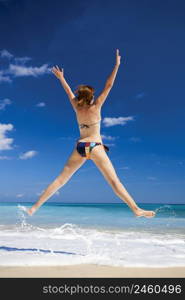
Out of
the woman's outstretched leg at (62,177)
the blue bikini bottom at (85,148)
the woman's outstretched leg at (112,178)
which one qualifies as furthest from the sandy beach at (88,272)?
the blue bikini bottom at (85,148)

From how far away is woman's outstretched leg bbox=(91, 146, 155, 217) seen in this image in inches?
221

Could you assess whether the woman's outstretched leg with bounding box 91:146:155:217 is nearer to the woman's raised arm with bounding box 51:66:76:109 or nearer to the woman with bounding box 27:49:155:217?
the woman with bounding box 27:49:155:217

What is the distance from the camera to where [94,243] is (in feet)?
31.0

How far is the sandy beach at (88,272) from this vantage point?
5.76 metres

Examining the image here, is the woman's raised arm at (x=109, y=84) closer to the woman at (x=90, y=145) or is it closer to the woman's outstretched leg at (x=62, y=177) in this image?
the woman at (x=90, y=145)

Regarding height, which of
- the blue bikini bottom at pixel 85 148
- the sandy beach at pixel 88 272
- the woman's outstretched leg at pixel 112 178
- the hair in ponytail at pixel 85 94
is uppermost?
the hair in ponytail at pixel 85 94

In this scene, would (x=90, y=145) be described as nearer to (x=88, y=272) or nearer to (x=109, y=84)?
(x=109, y=84)

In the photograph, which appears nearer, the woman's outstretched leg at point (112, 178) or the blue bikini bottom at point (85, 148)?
the woman's outstretched leg at point (112, 178)

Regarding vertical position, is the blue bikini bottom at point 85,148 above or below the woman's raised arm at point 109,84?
below

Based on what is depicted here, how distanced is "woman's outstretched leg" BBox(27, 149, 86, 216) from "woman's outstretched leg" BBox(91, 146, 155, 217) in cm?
27

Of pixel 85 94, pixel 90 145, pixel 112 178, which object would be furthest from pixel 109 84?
pixel 112 178

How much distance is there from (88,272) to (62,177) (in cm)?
160

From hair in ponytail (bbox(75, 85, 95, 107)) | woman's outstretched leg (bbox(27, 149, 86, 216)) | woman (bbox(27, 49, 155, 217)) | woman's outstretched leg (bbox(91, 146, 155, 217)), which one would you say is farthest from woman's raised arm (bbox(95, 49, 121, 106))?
woman's outstretched leg (bbox(27, 149, 86, 216))

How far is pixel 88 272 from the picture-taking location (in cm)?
596
